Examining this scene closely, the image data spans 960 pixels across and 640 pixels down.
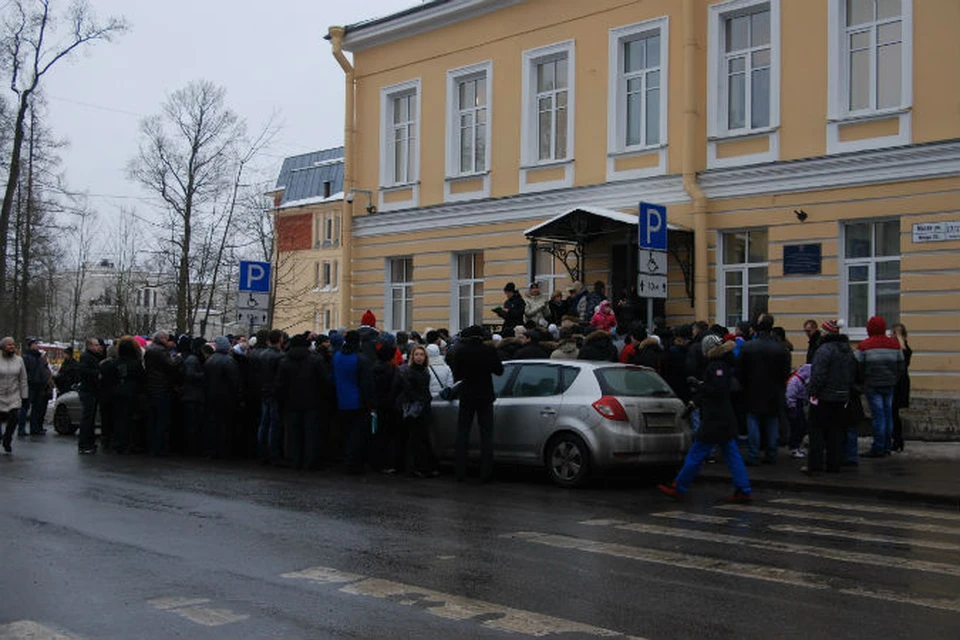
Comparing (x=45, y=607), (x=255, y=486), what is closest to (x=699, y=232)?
(x=255, y=486)

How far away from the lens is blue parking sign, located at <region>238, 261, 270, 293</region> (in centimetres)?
2039

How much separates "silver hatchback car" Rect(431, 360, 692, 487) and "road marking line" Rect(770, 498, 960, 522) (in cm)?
161

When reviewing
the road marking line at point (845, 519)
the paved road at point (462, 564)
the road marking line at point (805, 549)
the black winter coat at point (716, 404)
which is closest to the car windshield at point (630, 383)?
the paved road at point (462, 564)

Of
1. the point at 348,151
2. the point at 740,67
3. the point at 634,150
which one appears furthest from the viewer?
the point at 348,151

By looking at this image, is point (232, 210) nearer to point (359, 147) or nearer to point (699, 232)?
point (359, 147)

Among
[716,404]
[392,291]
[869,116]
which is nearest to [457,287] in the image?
[392,291]

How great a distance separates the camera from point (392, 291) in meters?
26.4

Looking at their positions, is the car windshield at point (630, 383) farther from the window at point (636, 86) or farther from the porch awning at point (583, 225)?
the window at point (636, 86)

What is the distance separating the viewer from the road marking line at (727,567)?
6.80 metres

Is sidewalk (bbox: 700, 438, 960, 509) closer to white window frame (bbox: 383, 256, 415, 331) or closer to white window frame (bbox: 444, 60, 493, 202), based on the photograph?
white window frame (bbox: 444, 60, 493, 202)

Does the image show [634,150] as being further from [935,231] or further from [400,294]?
[400,294]

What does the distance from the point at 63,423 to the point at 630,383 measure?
14.0m

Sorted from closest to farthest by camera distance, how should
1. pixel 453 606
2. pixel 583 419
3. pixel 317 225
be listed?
pixel 453 606, pixel 583 419, pixel 317 225

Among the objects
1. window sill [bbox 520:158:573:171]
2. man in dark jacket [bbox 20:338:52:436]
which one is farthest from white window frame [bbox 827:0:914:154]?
man in dark jacket [bbox 20:338:52:436]
